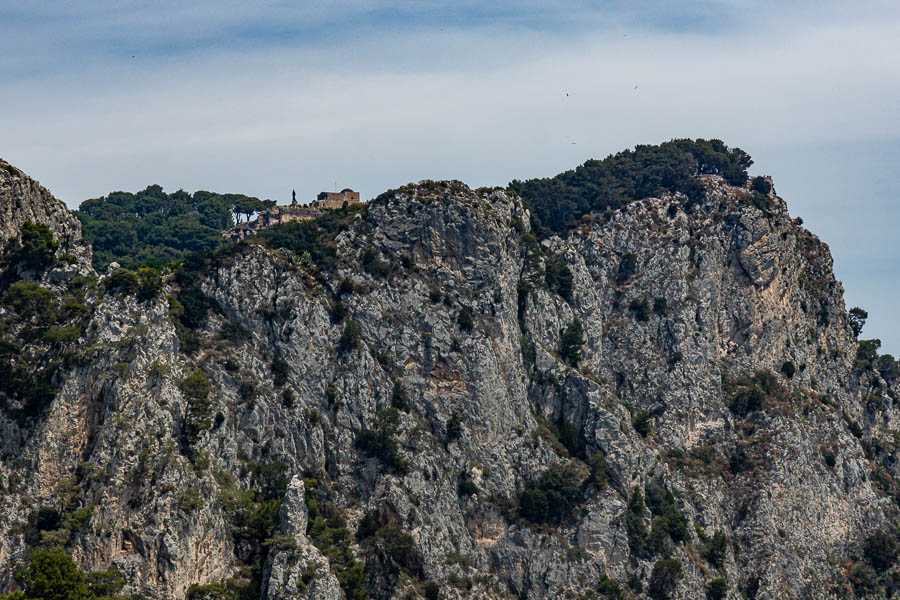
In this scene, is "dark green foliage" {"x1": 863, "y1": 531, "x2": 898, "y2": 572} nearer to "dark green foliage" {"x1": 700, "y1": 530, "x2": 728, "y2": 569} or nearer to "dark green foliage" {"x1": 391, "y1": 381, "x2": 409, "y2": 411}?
"dark green foliage" {"x1": 700, "y1": 530, "x2": 728, "y2": 569}

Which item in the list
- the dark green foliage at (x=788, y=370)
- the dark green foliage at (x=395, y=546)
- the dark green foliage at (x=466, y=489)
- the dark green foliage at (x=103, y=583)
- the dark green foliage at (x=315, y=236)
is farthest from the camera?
the dark green foliage at (x=788, y=370)

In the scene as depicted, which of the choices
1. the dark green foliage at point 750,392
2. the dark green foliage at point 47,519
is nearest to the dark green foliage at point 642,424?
the dark green foliage at point 750,392

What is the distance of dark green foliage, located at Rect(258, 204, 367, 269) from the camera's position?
126 meters

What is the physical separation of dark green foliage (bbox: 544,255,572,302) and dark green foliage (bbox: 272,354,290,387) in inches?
1341

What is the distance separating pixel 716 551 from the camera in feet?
408

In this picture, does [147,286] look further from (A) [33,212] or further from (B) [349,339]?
(B) [349,339]

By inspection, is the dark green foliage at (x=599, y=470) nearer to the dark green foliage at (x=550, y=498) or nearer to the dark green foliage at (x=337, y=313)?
the dark green foliage at (x=550, y=498)

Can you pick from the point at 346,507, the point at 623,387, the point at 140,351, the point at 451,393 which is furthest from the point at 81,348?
the point at 623,387

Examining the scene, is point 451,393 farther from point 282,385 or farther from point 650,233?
point 650,233

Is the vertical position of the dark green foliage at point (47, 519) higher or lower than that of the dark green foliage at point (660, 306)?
lower

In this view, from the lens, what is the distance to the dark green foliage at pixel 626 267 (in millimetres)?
144750

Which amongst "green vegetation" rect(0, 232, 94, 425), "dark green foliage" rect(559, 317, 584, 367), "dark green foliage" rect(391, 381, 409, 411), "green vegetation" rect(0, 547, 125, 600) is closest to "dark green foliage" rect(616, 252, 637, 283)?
"dark green foliage" rect(559, 317, 584, 367)

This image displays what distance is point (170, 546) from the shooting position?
9675 centimetres

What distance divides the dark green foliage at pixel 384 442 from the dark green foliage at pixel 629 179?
4382 cm
